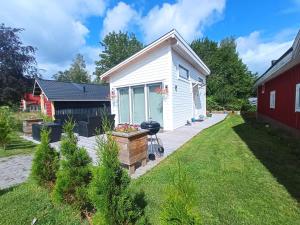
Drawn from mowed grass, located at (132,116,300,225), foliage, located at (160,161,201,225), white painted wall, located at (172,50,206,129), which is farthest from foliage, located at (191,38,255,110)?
foliage, located at (160,161,201,225)

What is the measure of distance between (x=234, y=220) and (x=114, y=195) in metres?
1.59

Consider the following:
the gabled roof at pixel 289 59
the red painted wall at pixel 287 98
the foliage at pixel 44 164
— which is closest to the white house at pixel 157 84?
the gabled roof at pixel 289 59

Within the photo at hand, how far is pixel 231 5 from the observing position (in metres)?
13.5

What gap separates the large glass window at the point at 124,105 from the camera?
10.6 meters

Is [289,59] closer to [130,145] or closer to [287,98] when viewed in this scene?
[287,98]

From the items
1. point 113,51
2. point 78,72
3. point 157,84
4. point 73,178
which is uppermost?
point 113,51

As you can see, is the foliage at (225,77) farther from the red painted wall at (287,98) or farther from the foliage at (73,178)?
the foliage at (73,178)

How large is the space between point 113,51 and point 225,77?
1014 inches

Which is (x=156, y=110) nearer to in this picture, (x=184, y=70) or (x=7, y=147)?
(x=184, y=70)

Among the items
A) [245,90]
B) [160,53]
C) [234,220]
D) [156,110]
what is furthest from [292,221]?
[245,90]

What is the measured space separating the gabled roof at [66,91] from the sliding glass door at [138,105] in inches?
266

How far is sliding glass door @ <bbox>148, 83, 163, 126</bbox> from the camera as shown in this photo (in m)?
9.17

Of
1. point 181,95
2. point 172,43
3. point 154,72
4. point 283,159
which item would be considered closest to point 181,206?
point 283,159

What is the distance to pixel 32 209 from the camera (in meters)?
2.79
